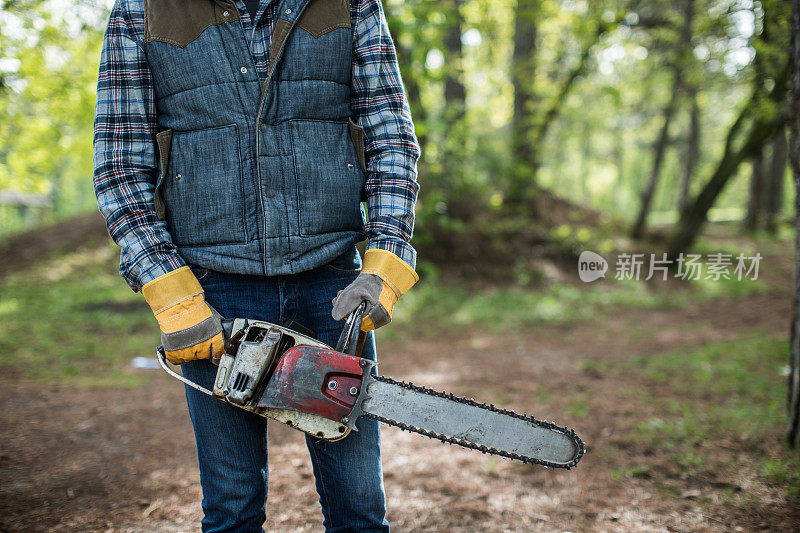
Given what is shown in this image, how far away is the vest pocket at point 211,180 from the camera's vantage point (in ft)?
5.05

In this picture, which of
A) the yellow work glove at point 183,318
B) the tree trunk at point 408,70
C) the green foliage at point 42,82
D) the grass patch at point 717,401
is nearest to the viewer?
the yellow work glove at point 183,318

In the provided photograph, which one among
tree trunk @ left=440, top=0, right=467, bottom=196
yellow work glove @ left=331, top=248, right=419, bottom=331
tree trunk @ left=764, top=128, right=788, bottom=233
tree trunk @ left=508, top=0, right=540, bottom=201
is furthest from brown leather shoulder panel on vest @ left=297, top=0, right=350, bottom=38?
tree trunk @ left=764, top=128, right=788, bottom=233

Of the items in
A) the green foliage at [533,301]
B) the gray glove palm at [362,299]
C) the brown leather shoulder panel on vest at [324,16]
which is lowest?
the green foliage at [533,301]

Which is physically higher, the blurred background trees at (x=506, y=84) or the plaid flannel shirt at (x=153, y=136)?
the blurred background trees at (x=506, y=84)

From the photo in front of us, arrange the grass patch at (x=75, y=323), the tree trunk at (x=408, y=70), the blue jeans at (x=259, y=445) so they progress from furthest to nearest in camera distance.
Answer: the grass patch at (x=75, y=323) < the tree trunk at (x=408, y=70) < the blue jeans at (x=259, y=445)

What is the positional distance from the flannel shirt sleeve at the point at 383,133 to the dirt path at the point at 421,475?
1685 millimetres

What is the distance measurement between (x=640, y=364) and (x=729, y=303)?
4.16 metres

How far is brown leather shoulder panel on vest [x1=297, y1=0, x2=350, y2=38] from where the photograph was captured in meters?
1.57

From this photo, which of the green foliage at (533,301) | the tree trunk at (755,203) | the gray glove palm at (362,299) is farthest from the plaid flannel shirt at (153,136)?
the tree trunk at (755,203)

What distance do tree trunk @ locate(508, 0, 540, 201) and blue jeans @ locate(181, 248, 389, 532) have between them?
873 centimetres

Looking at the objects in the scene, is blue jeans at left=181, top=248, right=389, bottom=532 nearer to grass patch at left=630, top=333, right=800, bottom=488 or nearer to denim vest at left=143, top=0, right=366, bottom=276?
denim vest at left=143, top=0, right=366, bottom=276

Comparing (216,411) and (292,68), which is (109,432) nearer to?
(216,411)

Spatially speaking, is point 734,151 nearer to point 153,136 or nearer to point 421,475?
point 421,475

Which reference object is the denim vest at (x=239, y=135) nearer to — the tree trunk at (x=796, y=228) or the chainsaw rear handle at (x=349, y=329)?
the chainsaw rear handle at (x=349, y=329)
